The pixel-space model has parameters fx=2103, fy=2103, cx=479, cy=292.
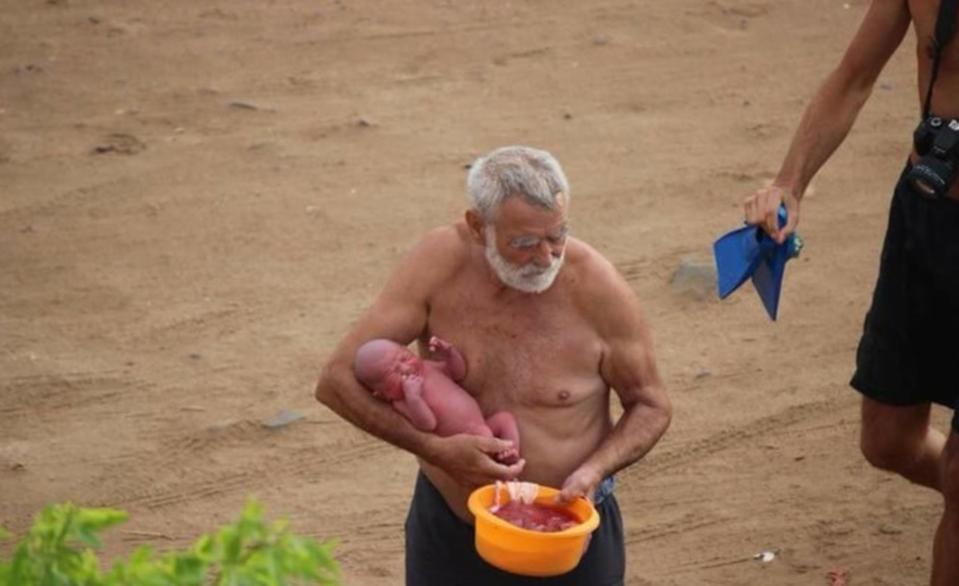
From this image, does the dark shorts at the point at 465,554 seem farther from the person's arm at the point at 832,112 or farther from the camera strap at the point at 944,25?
the camera strap at the point at 944,25

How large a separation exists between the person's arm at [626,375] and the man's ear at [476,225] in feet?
1.02

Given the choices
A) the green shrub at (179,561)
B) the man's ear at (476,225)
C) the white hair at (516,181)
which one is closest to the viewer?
the green shrub at (179,561)

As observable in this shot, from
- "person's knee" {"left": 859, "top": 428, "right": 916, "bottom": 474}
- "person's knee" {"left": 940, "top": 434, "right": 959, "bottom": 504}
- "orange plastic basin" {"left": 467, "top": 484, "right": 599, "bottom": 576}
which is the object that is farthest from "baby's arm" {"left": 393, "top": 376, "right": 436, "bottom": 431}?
"person's knee" {"left": 859, "top": 428, "right": 916, "bottom": 474}

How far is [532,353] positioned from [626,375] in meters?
0.25

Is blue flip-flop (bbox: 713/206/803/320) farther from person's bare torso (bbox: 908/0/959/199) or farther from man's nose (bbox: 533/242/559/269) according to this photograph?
man's nose (bbox: 533/242/559/269)

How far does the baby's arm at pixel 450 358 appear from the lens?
523cm

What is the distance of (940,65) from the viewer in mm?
5723

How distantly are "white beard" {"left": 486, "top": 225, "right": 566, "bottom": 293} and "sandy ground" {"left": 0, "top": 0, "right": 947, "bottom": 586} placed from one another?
1791 millimetres

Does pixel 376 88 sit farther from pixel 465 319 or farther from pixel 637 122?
pixel 465 319

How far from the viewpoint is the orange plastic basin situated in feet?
15.7

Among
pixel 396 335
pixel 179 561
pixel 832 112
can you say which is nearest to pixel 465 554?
pixel 396 335

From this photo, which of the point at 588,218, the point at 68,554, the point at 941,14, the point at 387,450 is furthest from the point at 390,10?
the point at 68,554

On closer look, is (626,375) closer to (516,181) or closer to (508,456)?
(508,456)

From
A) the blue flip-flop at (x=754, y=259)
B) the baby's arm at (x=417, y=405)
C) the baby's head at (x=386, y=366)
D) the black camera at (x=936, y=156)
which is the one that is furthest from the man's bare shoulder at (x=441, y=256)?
the black camera at (x=936, y=156)
